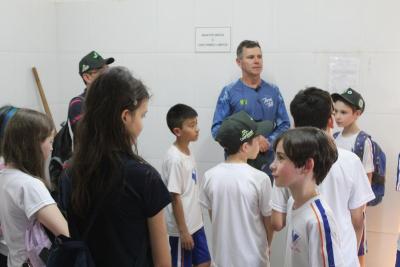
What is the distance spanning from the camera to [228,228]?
6.76ft

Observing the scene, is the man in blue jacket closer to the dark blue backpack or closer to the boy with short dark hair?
the boy with short dark hair

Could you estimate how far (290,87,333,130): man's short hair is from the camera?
75.0 inches

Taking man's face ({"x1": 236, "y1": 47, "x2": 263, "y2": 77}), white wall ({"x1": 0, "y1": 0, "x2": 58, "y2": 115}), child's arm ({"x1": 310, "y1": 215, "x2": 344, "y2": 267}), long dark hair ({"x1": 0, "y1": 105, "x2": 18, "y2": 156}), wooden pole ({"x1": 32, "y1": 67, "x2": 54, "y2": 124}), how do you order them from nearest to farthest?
1. child's arm ({"x1": 310, "y1": 215, "x2": 344, "y2": 267})
2. long dark hair ({"x1": 0, "y1": 105, "x2": 18, "y2": 156})
3. man's face ({"x1": 236, "y1": 47, "x2": 263, "y2": 77})
4. white wall ({"x1": 0, "y1": 0, "x2": 58, "y2": 115})
5. wooden pole ({"x1": 32, "y1": 67, "x2": 54, "y2": 124})

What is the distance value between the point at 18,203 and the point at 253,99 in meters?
1.84

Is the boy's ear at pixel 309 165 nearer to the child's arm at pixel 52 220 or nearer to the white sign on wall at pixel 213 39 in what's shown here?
the child's arm at pixel 52 220

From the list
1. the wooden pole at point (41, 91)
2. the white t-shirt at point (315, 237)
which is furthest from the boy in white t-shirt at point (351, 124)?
the wooden pole at point (41, 91)

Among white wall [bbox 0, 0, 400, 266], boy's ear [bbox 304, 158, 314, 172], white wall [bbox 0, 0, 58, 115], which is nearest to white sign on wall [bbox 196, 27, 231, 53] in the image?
white wall [bbox 0, 0, 400, 266]

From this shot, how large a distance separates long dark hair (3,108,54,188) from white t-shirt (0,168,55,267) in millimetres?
43

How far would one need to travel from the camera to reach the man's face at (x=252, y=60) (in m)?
3.03

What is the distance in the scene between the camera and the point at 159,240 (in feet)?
4.22

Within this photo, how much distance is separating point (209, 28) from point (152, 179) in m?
2.33

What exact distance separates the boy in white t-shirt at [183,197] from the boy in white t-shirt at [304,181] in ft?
3.33

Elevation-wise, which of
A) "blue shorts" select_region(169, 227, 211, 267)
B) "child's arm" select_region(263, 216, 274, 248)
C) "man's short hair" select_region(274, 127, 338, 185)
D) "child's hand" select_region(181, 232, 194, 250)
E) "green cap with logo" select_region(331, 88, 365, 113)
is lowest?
"blue shorts" select_region(169, 227, 211, 267)

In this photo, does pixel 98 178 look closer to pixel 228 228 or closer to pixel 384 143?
pixel 228 228
